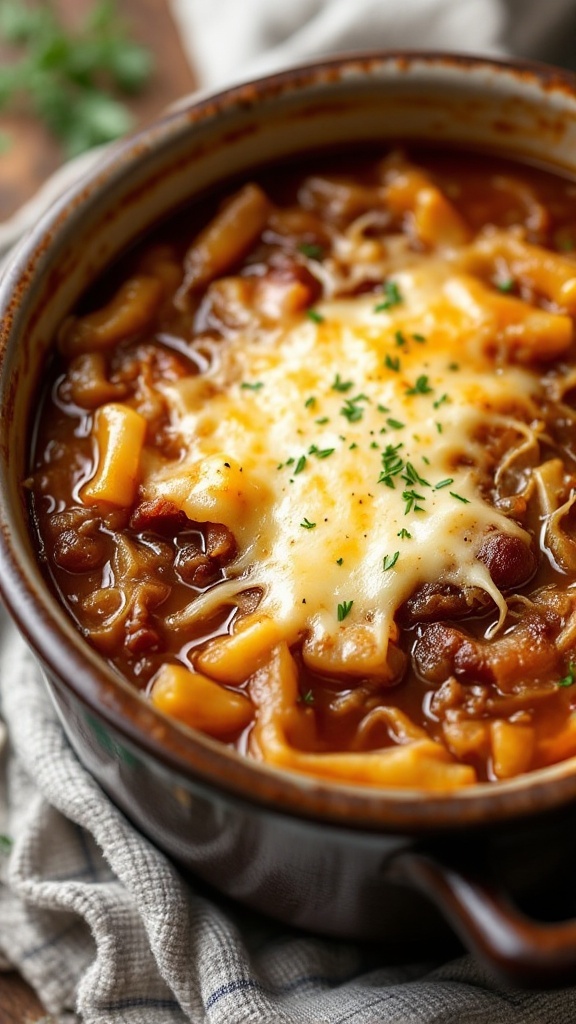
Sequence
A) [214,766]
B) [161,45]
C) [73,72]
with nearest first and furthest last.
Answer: [214,766], [73,72], [161,45]

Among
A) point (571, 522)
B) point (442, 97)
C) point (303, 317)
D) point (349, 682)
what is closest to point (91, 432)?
point (303, 317)

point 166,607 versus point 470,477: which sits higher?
point 470,477

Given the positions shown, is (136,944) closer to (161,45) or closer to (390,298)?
(390,298)

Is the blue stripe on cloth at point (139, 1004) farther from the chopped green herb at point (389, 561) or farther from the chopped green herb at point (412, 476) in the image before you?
the chopped green herb at point (412, 476)

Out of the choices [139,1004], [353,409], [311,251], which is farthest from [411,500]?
[139,1004]

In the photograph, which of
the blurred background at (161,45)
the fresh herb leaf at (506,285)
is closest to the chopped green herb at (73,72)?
the blurred background at (161,45)

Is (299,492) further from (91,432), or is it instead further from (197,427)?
(91,432)

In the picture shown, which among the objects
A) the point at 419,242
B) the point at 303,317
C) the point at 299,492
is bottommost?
the point at 299,492
